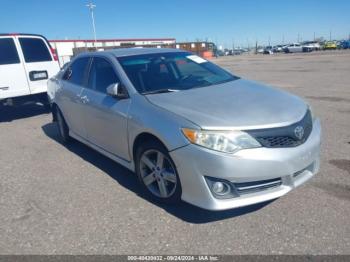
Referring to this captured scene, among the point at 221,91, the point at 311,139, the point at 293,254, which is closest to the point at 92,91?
the point at 221,91

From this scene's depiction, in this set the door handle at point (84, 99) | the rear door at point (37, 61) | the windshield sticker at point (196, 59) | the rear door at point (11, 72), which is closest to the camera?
the door handle at point (84, 99)

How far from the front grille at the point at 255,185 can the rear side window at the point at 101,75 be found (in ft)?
6.67

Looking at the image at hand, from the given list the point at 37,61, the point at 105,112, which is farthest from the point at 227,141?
the point at 37,61

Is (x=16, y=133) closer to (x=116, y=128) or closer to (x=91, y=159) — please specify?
(x=91, y=159)

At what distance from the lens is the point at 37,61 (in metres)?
8.11

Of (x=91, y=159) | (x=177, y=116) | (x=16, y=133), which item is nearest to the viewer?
(x=177, y=116)

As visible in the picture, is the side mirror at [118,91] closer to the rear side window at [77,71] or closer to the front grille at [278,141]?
the rear side window at [77,71]

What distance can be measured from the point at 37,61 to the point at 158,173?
20.2ft

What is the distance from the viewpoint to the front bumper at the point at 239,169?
2.78 metres

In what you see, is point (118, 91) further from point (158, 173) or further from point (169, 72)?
point (158, 173)

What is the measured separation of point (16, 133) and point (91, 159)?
296 centimetres

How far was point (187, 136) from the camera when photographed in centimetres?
293

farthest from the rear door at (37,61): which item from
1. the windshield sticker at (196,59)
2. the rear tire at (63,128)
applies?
the windshield sticker at (196,59)

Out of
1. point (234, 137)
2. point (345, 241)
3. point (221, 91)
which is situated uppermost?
point (221, 91)
